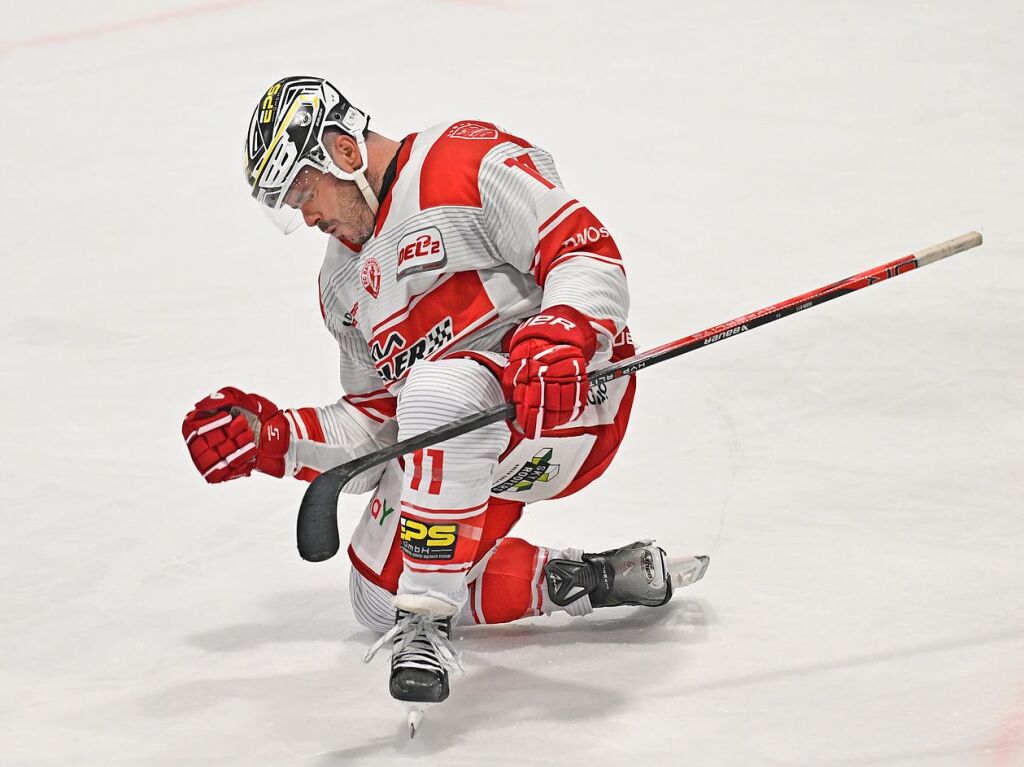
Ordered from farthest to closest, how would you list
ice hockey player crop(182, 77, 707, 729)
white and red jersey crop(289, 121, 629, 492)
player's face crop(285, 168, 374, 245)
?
player's face crop(285, 168, 374, 245) → white and red jersey crop(289, 121, 629, 492) → ice hockey player crop(182, 77, 707, 729)

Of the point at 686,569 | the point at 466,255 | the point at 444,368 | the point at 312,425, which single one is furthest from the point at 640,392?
the point at 444,368

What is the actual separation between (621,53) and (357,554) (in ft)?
11.1

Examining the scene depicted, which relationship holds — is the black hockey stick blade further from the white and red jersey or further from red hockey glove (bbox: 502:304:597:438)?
the white and red jersey

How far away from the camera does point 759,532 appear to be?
9.59 feet

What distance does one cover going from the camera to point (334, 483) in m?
2.32

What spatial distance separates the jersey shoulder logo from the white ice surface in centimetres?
64

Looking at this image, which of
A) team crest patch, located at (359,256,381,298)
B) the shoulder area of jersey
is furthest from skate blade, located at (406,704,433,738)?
the shoulder area of jersey

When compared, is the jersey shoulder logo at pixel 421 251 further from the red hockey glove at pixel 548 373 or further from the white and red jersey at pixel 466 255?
the red hockey glove at pixel 548 373

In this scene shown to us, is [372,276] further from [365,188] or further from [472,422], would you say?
[472,422]

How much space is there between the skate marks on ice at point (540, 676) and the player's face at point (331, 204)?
71 cm

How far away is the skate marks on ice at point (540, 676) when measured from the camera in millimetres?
2285

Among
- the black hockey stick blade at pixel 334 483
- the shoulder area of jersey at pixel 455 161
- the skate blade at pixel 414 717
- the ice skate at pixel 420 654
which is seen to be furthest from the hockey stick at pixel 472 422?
the shoulder area of jersey at pixel 455 161

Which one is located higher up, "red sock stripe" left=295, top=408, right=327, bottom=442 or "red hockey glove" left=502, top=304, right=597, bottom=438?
"red hockey glove" left=502, top=304, right=597, bottom=438

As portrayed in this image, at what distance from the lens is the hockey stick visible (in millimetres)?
2227
